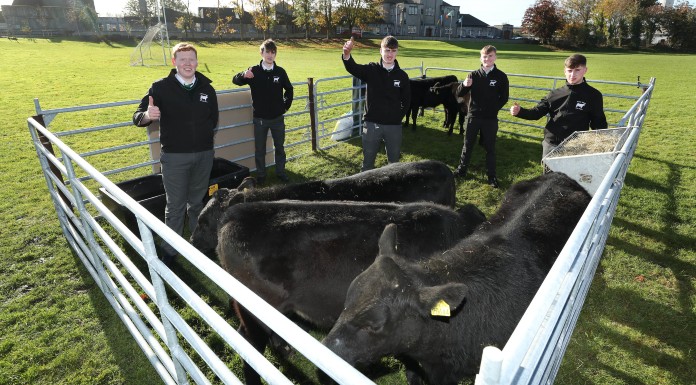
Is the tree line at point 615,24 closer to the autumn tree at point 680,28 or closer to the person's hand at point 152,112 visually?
the autumn tree at point 680,28

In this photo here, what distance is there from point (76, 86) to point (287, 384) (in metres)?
19.9

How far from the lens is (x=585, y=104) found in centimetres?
501

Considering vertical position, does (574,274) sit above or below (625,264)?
above

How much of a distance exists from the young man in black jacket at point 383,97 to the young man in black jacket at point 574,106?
1.68 m

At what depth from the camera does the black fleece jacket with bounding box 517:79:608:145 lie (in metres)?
5.00

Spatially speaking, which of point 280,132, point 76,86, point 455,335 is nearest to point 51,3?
point 76,86

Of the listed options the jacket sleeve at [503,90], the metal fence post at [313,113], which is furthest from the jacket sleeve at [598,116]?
the metal fence post at [313,113]

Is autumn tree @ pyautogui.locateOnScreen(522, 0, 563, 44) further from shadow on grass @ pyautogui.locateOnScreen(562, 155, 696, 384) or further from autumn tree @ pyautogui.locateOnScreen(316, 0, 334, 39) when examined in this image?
shadow on grass @ pyautogui.locateOnScreen(562, 155, 696, 384)

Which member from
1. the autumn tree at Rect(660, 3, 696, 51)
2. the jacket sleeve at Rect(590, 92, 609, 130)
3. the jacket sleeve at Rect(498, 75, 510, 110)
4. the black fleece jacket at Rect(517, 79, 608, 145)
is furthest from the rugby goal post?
the autumn tree at Rect(660, 3, 696, 51)

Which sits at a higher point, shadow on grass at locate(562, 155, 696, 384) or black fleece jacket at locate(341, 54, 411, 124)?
black fleece jacket at locate(341, 54, 411, 124)

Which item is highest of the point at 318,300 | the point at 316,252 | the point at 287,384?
the point at 287,384

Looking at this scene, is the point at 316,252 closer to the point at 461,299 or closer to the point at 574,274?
the point at 461,299

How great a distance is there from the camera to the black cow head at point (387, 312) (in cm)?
208

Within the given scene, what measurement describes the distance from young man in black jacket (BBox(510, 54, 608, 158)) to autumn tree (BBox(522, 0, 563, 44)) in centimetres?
7011
